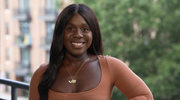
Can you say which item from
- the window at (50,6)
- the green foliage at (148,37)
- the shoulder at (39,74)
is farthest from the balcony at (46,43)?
the shoulder at (39,74)

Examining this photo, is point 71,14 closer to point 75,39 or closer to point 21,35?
point 75,39

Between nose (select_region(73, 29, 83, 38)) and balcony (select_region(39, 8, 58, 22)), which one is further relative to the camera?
balcony (select_region(39, 8, 58, 22))

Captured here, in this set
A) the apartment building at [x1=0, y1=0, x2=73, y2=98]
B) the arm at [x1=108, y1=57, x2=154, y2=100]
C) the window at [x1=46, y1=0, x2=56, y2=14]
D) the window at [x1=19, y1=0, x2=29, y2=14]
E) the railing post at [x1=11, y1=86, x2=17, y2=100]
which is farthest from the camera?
the window at [x1=19, y1=0, x2=29, y2=14]

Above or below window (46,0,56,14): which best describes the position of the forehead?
below

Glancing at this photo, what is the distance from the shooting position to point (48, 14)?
27.1 feet

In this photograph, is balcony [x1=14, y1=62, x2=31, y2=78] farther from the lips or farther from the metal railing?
the lips

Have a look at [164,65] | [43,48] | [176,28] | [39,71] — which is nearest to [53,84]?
[39,71]

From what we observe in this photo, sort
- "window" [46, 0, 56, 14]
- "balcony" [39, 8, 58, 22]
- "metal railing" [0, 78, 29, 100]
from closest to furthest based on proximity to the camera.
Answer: "metal railing" [0, 78, 29, 100]
"balcony" [39, 8, 58, 22]
"window" [46, 0, 56, 14]

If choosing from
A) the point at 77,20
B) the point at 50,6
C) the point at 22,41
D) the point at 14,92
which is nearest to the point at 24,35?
the point at 22,41

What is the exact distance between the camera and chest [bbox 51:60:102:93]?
0.84 meters

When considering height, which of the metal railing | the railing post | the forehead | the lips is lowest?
the railing post

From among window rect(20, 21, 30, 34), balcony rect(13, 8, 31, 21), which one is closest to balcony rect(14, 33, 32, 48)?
window rect(20, 21, 30, 34)

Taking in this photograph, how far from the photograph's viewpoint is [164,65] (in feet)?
16.1

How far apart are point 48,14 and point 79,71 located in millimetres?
7619
